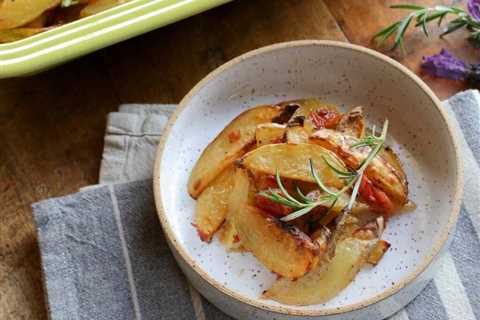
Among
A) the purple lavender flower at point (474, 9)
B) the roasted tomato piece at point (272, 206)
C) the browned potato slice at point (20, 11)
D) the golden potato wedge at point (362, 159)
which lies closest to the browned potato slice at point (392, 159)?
the golden potato wedge at point (362, 159)

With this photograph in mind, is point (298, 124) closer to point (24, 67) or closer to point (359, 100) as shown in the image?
point (359, 100)

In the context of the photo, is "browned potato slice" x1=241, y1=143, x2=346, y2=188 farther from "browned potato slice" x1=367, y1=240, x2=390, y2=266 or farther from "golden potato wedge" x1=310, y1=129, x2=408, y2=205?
"browned potato slice" x1=367, y1=240, x2=390, y2=266

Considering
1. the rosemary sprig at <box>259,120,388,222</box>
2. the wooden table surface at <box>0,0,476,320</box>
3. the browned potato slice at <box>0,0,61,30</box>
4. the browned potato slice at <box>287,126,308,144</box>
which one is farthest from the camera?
the wooden table surface at <box>0,0,476,320</box>

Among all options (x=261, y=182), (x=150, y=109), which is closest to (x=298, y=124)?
(x=261, y=182)

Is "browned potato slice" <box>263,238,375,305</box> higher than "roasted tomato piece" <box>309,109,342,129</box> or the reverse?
the reverse

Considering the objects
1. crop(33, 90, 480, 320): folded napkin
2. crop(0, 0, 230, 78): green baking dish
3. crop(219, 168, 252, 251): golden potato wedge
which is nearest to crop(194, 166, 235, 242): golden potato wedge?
crop(219, 168, 252, 251): golden potato wedge

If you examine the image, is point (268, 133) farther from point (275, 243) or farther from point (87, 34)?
point (87, 34)

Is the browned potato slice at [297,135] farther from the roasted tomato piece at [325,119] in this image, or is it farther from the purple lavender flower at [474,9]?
the purple lavender flower at [474,9]
